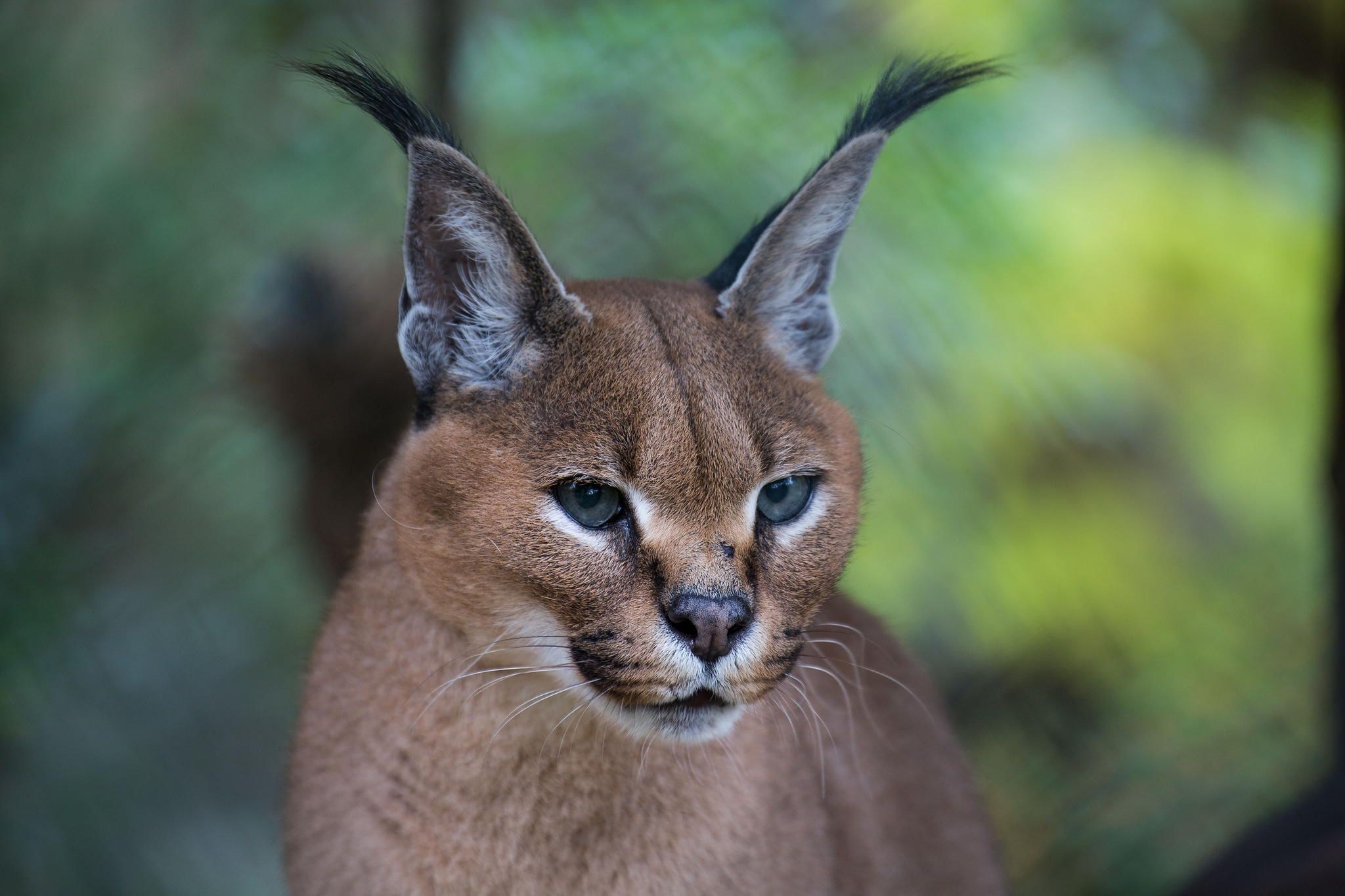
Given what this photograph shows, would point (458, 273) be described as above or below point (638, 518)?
above

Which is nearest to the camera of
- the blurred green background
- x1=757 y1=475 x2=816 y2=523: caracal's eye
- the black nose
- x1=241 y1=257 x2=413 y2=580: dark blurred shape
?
the black nose

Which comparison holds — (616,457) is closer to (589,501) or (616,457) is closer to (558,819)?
(589,501)

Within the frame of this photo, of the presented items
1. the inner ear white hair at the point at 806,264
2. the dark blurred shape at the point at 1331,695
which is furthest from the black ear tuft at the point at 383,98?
the dark blurred shape at the point at 1331,695

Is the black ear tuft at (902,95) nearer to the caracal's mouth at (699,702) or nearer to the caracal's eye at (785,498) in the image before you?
the caracal's eye at (785,498)

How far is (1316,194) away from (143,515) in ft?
13.3

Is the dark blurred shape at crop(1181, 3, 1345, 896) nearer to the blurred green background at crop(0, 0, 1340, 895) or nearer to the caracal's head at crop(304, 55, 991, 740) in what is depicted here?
the blurred green background at crop(0, 0, 1340, 895)

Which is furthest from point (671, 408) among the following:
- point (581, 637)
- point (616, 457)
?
point (581, 637)

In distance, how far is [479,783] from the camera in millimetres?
2203

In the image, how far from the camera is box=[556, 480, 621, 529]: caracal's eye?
197 cm

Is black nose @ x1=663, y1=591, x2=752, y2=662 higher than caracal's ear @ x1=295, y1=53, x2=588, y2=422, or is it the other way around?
caracal's ear @ x1=295, y1=53, x2=588, y2=422

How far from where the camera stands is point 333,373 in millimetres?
3260

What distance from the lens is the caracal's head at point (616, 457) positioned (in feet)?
6.28

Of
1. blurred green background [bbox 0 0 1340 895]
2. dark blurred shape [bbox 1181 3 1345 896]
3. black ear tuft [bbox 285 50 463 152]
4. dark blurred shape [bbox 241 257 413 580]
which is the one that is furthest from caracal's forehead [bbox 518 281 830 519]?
dark blurred shape [bbox 1181 3 1345 896]

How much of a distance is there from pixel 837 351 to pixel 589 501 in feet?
7.12
